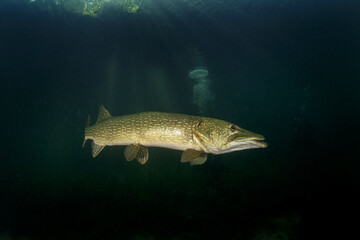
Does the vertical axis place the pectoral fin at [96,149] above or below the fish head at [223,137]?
below

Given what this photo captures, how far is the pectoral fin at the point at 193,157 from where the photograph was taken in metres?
2.47

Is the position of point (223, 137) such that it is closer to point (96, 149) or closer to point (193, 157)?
point (193, 157)

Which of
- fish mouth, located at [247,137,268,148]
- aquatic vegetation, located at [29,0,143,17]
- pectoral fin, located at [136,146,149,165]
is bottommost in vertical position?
pectoral fin, located at [136,146,149,165]

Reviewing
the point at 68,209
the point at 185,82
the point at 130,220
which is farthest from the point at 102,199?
the point at 185,82

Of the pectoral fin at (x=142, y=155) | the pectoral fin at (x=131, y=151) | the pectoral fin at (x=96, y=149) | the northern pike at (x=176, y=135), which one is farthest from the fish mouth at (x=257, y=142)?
the pectoral fin at (x=96, y=149)

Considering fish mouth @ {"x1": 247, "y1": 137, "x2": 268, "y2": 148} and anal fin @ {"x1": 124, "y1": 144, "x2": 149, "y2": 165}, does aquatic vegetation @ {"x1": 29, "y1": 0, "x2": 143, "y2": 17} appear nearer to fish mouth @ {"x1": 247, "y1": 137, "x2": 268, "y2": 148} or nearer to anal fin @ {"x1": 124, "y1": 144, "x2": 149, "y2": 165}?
anal fin @ {"x1": 124, "y1": 144, "x2": 149, "y2": 165}

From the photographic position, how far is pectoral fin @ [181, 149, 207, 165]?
8.12ft

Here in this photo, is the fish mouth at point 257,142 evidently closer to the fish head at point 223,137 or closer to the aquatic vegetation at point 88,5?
the fish head at point 223,137

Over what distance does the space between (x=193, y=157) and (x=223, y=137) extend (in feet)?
1.94

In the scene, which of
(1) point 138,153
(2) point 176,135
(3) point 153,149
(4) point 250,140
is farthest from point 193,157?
(3) point 153,149

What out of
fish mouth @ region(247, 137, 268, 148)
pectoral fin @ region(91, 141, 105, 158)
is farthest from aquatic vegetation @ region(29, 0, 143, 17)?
fish mouth @ region(247, 137, 268, 148)

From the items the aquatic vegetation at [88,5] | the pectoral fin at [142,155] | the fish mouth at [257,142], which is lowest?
the pectoral fin at [142,155]

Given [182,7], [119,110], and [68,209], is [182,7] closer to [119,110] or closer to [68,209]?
[68,209]

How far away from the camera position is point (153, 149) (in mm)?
11578
